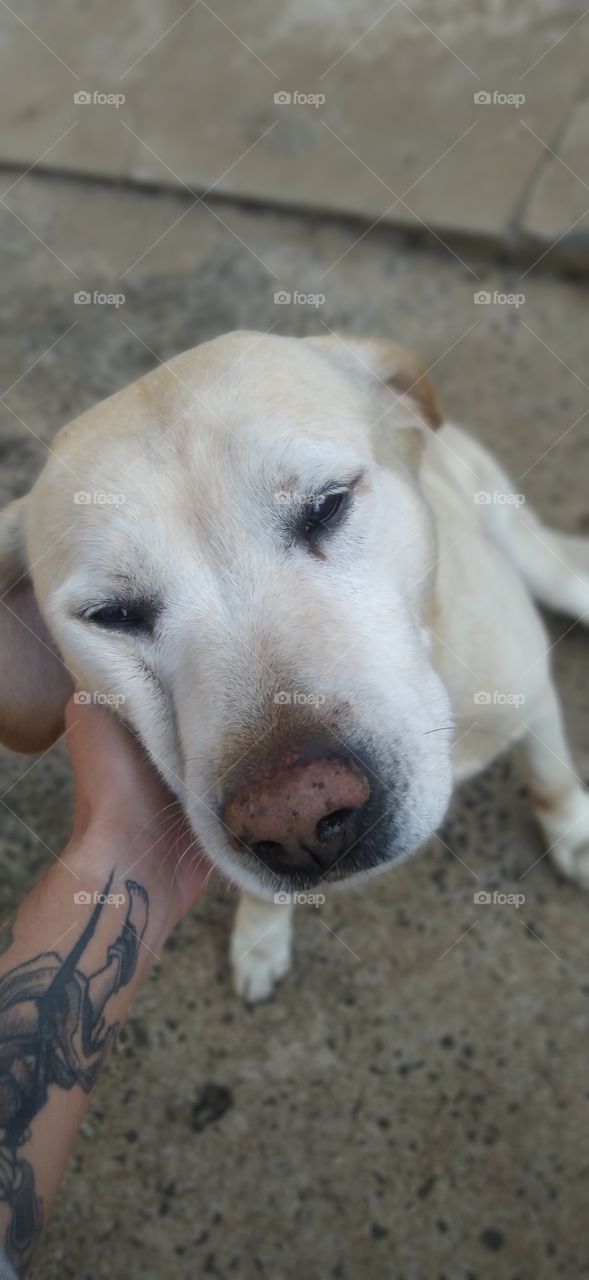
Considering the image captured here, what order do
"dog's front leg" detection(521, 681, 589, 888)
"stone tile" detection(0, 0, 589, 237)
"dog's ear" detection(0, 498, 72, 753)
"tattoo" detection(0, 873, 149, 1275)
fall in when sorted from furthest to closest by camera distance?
"stone tile" detection(0, 0, 589, 237)
"dog's front leg" detection(521, 681, 589, 888)
"dog's ear" detection(0, 498, 72, 753)
"tattoo" detection(0, 873, 149, 1275)

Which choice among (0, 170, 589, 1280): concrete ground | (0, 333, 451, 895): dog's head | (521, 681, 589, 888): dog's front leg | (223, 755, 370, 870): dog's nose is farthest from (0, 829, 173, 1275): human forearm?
(521, 681, 589, 888): dog's front leg

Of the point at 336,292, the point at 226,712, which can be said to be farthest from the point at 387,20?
the point at 226,712

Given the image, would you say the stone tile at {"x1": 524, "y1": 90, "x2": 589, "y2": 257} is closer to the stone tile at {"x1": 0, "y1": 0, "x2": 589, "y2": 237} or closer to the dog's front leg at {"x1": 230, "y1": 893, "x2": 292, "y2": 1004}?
the stone tile at {"x1": 0, "y1": 0, "x2": 589, "y2": 237}

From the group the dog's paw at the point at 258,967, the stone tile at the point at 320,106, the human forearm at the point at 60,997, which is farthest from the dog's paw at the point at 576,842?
the stone tile at the point at 320,106

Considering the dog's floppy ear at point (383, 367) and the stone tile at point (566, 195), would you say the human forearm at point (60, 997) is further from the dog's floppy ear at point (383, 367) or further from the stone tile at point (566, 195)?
the stone tile at point (566, 195)

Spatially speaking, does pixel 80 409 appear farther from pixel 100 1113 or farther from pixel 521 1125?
pixel 521 1125
